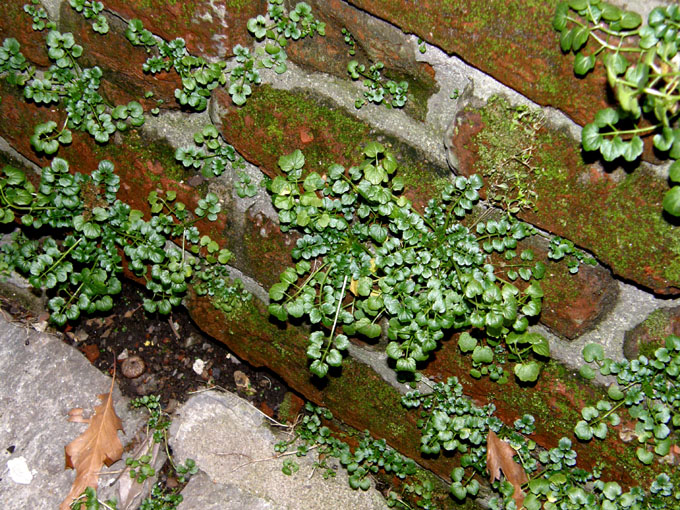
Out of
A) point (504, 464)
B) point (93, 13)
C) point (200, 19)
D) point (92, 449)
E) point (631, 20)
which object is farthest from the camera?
point (92, 449)

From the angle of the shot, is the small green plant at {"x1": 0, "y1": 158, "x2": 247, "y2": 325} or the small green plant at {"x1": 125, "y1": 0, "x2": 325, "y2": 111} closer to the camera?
the small green plant at {"x1": 125, "y1": 0, "x2": 325, "y2": 111}

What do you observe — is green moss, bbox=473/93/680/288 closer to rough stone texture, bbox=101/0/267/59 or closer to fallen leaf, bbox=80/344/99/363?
rough stone texture, bbox=101/0/267/59

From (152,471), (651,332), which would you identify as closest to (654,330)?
(651,332)

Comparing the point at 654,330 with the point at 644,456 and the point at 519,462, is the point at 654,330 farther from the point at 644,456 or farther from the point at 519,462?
the point at 519,462

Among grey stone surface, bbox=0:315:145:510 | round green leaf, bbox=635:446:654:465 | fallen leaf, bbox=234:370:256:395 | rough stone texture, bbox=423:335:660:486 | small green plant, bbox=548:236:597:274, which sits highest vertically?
small green plant, bbox=548:236:597:274

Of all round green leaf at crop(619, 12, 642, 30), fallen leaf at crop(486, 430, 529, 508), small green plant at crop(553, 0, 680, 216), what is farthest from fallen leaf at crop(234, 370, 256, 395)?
round green leaf at crop(619, 12, 642, 30)

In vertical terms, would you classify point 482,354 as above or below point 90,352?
above

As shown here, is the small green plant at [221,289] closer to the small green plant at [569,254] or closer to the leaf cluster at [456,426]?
the leaf cluster at [456,426]
